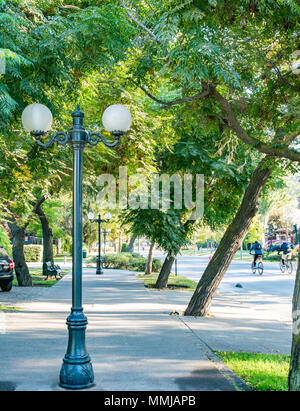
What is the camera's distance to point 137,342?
27.2ft

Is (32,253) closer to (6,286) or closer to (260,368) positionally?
(6,286)

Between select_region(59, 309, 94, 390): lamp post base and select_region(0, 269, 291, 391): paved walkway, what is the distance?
0.47 feet

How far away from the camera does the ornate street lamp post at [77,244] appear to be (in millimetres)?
5672

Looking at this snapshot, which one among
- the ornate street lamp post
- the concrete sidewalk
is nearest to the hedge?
the concrete sidewalk

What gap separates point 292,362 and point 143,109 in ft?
30.7

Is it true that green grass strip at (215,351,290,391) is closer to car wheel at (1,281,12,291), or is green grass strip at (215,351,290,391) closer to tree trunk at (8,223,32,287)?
car wheel at (1,281,12,291)

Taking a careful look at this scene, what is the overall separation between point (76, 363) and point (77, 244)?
145 cm

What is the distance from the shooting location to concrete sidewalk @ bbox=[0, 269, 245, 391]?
584cm

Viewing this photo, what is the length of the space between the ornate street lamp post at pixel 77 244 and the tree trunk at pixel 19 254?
13242 mm

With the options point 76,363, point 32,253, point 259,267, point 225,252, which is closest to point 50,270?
point 259,267
